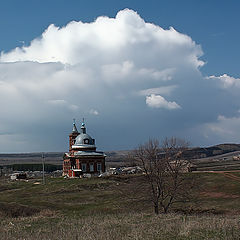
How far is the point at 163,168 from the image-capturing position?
38.2 m

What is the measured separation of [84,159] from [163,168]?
148 feet

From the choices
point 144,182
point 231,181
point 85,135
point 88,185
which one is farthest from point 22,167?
point 144,182

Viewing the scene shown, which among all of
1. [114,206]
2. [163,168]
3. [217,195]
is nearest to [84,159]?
[114,206]

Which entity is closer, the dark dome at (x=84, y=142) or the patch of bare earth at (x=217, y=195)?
the patch of bare earth at (x=217, y=195)

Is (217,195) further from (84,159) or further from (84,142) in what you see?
(84,142)

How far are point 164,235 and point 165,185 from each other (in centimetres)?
2562

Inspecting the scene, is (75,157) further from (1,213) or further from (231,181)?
(1,213)

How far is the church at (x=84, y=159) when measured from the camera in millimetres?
81500

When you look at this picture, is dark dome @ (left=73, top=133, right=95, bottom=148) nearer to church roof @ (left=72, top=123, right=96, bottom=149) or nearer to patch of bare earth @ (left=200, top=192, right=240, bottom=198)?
church roof @ (left=72, top=123, right=96, bottom=149)

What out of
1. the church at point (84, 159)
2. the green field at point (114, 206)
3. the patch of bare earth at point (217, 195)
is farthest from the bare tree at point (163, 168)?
the church at point (84, 159)

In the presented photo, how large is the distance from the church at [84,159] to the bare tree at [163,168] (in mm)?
42749

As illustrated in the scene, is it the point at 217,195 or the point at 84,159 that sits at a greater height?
the point at 84,159

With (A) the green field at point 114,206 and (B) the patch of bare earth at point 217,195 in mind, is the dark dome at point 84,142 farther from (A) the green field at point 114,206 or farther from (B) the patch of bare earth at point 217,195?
(B) the patch of bare earth at point 217,195

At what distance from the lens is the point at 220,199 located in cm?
4738
